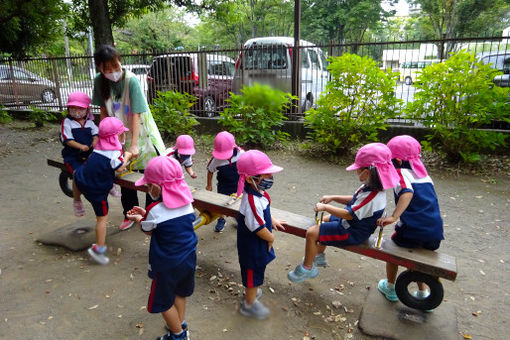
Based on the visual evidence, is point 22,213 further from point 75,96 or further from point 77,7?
point 77,7

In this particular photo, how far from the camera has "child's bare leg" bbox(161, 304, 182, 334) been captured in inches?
81.6

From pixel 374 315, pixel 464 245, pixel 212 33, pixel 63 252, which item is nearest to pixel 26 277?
pixel 63 252

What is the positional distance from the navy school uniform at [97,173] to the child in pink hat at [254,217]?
1.35 metres

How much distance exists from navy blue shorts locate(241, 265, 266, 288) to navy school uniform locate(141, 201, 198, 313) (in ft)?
1.49

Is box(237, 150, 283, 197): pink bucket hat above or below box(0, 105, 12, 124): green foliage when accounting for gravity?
above

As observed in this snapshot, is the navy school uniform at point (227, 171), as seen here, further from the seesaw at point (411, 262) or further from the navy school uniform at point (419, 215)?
the navy school uniform at point (419, 215)

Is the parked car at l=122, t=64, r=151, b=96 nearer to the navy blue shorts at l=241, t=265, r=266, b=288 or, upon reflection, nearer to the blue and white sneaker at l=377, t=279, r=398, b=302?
the navy blue shorts at l=241, t=265, r=266, b=288

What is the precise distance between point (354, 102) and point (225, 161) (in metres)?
3.41

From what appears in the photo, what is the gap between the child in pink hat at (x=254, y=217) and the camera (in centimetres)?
219

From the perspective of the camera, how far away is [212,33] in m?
30.1

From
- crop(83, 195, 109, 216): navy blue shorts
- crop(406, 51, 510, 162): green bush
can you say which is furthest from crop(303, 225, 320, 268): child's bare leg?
crop(406, 51, 510, 162): green bush

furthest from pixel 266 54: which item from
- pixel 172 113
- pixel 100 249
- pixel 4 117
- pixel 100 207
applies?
pixel 4 117

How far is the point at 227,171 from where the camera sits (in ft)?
11.5

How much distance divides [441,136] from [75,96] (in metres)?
5.20
